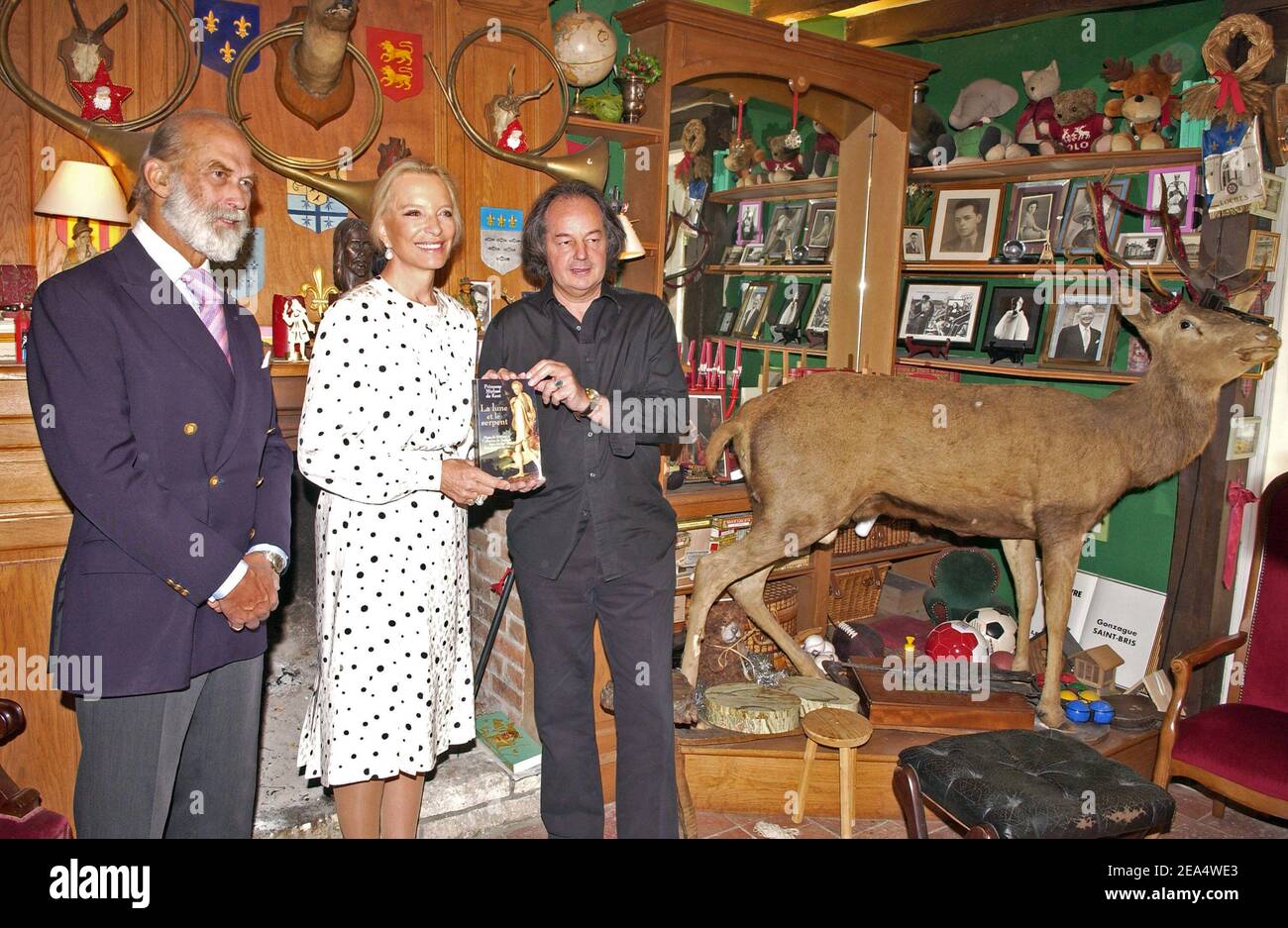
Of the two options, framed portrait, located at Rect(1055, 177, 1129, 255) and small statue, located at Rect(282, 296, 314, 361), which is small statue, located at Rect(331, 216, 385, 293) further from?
framed portrait, located at Rect(1055, 177, 1129, 255)

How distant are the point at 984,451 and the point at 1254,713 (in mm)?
1264

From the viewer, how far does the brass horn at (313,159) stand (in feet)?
9.66

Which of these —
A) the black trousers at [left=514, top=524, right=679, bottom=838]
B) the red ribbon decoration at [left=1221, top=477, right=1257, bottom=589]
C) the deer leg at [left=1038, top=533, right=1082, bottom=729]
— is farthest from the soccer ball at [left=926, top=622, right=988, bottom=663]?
the black trousers at [left=514, top=524, right=679, bottom=838]

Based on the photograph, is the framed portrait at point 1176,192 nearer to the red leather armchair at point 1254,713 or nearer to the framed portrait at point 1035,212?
the framed portrait at point 1035,212

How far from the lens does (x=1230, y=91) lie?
3631 mm

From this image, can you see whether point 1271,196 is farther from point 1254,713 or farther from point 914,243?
point 1254,713

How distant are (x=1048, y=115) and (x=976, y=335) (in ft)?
3.61

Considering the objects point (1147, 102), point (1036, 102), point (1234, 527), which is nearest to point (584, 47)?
point (1036, 102)

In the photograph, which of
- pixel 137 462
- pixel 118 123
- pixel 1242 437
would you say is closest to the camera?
pixel 137 462

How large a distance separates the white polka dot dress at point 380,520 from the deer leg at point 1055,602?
7.71ft

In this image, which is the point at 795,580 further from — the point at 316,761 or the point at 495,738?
the point at 316,761

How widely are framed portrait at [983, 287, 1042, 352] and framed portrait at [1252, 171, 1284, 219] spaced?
108cm

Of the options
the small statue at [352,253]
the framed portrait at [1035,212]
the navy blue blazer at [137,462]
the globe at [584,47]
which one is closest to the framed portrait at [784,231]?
the framed portrait at [1035,212]

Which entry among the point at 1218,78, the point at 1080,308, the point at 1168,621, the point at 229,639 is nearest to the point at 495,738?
the point at 229,639
